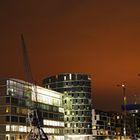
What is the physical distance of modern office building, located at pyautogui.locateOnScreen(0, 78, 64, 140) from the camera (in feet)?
429

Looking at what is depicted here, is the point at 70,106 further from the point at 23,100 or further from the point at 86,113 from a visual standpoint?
the point at 23,100

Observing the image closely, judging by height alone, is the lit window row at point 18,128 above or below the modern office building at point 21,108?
below

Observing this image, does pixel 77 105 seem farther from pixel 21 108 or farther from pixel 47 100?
pixel 21 108

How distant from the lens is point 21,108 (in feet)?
455

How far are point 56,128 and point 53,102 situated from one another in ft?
34.2

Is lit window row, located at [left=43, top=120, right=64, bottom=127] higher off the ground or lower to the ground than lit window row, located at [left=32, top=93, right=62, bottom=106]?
lower

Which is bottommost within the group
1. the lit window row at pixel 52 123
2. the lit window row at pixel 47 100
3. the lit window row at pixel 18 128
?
the lit window row at pixel 18 128

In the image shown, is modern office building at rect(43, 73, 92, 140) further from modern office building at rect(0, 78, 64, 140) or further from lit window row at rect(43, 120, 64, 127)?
modern office building at rect(0, 78, 64, 140)

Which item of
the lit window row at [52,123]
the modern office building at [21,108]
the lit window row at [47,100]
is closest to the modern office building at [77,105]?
the lit window row at [47,100]

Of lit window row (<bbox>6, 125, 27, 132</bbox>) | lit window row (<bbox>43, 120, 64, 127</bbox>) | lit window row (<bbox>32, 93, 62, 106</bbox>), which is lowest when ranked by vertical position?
lit window row (<bbox>6, 125, 27, 132</bbox>)

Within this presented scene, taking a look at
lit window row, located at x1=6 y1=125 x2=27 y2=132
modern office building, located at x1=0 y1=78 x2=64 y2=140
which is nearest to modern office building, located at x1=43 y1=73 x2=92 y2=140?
modern office building, located at x1=0 y1=78 x2=64 y2=140

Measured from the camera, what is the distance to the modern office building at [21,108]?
130750mm

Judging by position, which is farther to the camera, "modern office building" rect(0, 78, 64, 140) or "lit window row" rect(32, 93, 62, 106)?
"lit window row" rect(32, 93, 62, 106)

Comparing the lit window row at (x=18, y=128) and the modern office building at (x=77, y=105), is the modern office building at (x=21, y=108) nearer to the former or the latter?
the lit window row at (x=18, y=128)
